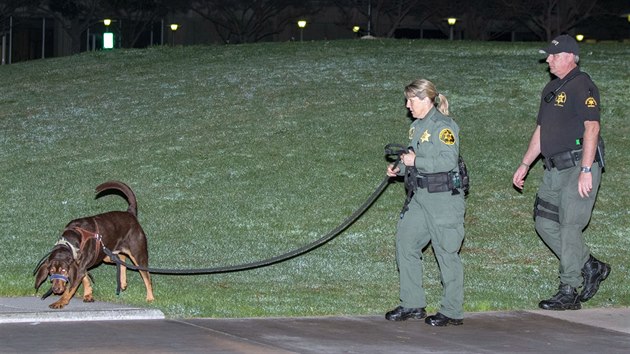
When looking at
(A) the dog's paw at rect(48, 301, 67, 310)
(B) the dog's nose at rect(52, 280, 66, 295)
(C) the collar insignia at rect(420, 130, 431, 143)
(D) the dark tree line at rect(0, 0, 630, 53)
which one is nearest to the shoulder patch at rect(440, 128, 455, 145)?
(C) the collar insignia at rect(420, 130, 431, 143)

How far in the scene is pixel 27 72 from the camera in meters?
23.1

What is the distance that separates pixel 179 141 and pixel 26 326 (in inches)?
338

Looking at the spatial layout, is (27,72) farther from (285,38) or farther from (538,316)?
(285,38)

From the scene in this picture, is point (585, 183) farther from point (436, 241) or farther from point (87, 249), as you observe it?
point (87, 249)

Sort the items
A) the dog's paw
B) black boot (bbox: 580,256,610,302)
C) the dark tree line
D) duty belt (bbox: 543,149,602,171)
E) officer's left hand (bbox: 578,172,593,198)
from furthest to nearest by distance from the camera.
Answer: the dark tree line
black boot (bbox: 580,256,610,302)
duty belt (bbox: 543,149,602,171)
officer's left hand (bbox: 578,172,593,198)
the dog's paw

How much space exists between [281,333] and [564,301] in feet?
8.56

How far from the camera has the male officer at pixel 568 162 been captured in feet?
28.4

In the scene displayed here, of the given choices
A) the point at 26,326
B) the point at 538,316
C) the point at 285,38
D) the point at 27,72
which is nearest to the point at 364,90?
the point at 27,72

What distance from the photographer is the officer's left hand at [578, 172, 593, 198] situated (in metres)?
8.55

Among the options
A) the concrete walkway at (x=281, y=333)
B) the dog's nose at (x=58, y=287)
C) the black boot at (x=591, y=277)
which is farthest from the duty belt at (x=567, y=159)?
the dog's nose at (x=58, y=287)

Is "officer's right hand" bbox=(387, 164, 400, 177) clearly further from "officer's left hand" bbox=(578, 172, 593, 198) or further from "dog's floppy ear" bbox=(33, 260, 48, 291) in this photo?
"dog's floppy ear" bbox=(33, 260, 48, 291)

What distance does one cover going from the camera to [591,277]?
9148 millimetres

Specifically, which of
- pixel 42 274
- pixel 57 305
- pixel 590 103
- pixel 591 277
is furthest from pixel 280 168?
pixel 42 274

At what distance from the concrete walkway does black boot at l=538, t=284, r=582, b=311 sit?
340mm
